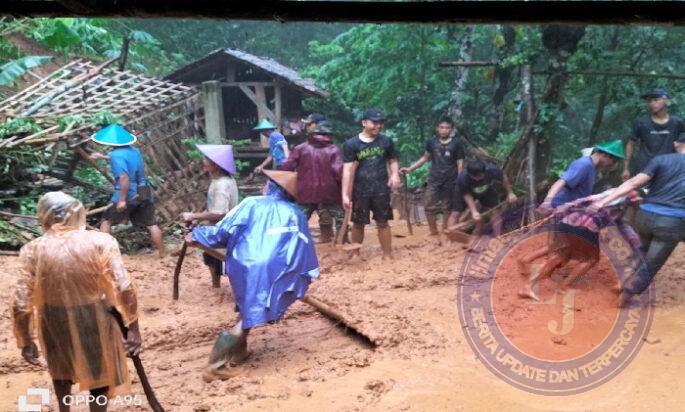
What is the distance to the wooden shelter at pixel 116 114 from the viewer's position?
7.58 meters

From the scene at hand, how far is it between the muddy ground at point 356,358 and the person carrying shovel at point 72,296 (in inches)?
31.6

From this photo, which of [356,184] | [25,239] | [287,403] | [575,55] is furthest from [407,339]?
[575,55]

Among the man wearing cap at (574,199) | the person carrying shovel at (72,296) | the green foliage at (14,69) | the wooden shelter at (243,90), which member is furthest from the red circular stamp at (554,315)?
the wooden shelter at (243,90)

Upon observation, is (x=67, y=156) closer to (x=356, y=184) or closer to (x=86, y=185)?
(x=86, y=185)

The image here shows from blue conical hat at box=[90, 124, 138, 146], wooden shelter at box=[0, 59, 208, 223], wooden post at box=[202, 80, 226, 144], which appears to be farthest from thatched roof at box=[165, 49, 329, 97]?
blue conical hat at box=[90, 124, 138, 146]

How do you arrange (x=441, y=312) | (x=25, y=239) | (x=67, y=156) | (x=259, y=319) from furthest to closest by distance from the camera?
(x=67, y=156), (x=25, y=239), (x=441, y=312), (x=259, y=319)

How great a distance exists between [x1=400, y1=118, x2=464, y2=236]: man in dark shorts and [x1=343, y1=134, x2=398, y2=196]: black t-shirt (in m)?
1.11

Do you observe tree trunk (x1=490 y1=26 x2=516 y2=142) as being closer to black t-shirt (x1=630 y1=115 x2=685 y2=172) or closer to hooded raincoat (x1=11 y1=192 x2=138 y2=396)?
black t-shirt (x1=630 y1=115 x2=685 y2=172)

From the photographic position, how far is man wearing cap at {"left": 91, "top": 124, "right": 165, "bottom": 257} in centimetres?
639

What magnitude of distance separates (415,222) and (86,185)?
553 centimetres

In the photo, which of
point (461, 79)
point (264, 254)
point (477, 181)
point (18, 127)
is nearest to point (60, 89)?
point (18, 127)

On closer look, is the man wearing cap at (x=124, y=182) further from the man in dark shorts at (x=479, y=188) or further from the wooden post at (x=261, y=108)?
the wooden post at (x=261, y=108)

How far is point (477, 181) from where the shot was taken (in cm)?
711

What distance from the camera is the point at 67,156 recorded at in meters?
7.88
